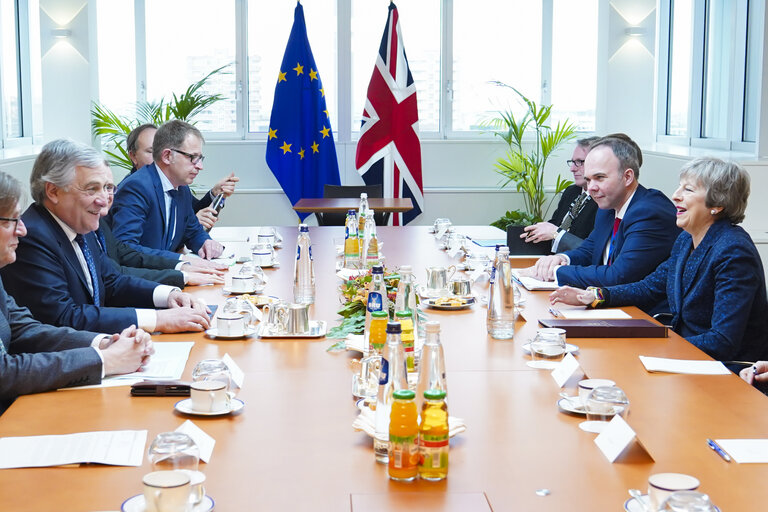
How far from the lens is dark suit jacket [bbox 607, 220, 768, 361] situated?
2.83 metres

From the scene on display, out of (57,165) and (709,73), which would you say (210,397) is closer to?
(57,165)

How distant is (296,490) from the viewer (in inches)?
58.1

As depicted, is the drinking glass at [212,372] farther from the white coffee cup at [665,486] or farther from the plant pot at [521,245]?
the plant pot at [521,245]

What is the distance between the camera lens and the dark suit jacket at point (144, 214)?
410 centimetres

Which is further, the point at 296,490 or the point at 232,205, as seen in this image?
the point at 232,205

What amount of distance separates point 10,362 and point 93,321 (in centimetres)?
65

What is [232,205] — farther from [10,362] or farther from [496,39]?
[10,362]

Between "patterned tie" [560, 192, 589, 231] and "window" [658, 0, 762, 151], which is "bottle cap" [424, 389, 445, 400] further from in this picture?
"window" [658, 0, 762, 151]

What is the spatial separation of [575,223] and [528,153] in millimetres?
3183

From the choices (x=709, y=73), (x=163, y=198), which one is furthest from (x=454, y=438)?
(x=709, y=73)

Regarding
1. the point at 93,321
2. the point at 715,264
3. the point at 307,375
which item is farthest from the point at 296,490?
the point at 715,264

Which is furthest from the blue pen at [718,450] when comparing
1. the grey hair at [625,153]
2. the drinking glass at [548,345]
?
the grey hair at [625,153]

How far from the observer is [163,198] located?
4398mm

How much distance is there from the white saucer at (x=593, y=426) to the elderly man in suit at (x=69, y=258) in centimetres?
128
